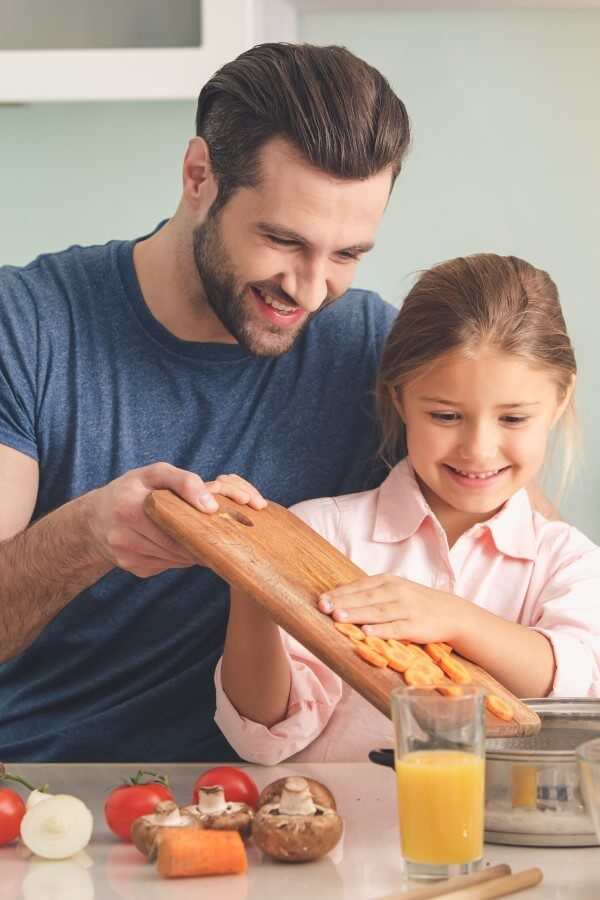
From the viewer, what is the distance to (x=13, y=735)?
181cm

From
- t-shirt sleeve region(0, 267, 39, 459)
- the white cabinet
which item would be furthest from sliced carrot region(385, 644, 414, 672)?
the white cabinet

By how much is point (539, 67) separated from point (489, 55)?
4.3 inches

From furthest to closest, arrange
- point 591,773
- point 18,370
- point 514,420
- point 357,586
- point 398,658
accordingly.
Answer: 1. point 18,370
2. point 514,420
3. point 357,586
4. point 398,658
5. point 591,773

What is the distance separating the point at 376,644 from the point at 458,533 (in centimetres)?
54

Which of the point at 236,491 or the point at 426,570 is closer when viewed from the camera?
the point at 236,491

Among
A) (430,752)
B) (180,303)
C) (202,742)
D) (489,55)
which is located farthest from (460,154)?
(430,752)

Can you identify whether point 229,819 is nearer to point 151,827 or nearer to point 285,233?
point 151,827

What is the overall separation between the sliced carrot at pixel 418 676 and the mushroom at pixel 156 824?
235mm

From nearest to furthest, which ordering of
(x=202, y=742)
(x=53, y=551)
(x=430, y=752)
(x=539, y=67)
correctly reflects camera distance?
1. (x=430, y=752)
2. (x=53, y=551)
3. (x=202, y=742)
4. (x=539, y=67)

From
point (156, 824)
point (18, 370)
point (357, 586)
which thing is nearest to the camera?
point (156, 824)

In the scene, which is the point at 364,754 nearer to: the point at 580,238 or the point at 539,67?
the point at 580,238

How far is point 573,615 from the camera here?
5.01 feet

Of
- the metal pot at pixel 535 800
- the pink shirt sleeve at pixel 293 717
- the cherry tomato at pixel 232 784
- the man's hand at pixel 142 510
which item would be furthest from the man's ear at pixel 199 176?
the metal pot at pixel 535 800

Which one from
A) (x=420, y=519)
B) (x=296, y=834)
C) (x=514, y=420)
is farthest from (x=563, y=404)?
(x=296, y=834)
